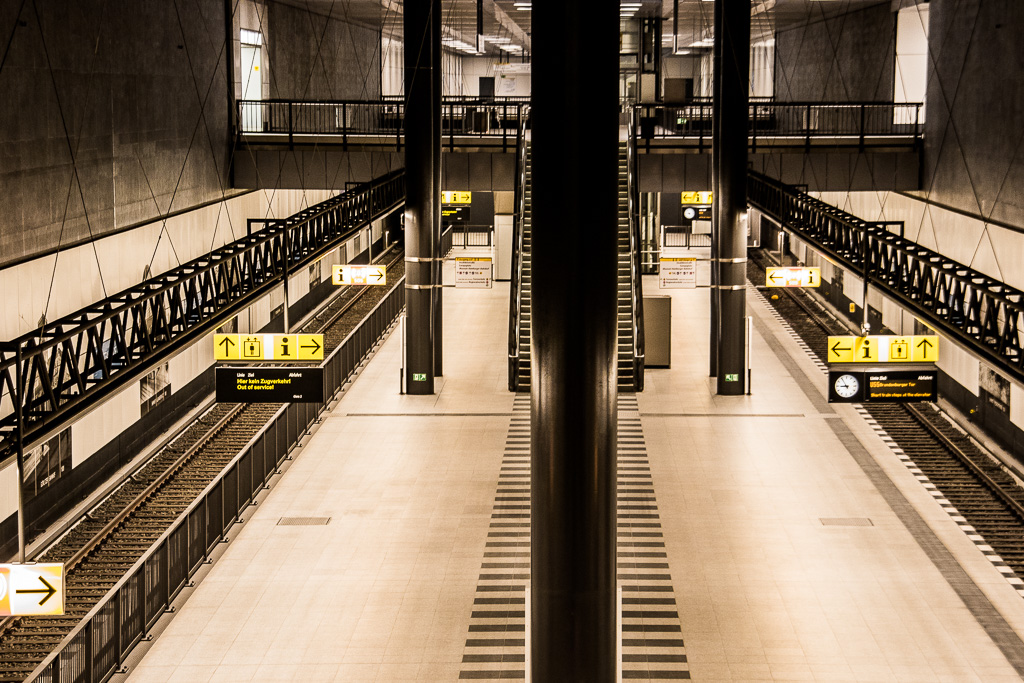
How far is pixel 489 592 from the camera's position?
14.4 m

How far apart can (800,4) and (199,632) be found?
2758 cm

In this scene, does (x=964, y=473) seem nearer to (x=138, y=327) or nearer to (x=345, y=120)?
(x=138, y=327)

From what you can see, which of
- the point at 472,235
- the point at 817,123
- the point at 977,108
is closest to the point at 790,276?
the point at 977,108

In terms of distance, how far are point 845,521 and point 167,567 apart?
8.92 metres

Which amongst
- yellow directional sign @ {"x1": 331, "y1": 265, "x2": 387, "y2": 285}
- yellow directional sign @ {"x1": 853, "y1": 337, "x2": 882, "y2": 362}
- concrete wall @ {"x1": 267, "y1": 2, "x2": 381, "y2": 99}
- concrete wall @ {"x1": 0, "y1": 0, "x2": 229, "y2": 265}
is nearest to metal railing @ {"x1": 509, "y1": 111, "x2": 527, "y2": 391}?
yellow directional sign @ {"x1": 331, "y1": 265, "x2": 387, "y2": 285}

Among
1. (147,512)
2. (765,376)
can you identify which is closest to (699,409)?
(765,376)

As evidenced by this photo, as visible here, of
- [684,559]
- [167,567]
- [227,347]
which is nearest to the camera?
[167,567]

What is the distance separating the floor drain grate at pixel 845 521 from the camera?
16617mm

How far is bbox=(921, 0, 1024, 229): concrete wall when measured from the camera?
21441 mm

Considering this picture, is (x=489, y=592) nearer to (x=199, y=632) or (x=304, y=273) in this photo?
(x=199, y=632)

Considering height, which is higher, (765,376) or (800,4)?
(800,4)

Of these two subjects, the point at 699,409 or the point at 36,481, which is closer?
the point at 36,481

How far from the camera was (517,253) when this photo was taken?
2320 centimetres

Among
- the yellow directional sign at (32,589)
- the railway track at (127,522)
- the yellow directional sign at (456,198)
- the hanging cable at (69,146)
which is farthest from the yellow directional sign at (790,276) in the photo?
the yellow directional sign at (32,589)
